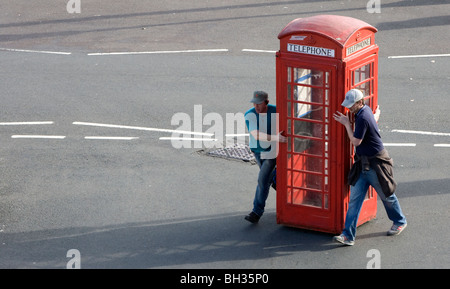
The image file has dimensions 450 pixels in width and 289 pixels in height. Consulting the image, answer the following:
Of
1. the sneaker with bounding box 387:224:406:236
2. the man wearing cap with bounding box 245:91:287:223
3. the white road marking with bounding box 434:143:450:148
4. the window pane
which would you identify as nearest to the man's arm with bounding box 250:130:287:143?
the man wearing cap with bounding box 245:91:287:223

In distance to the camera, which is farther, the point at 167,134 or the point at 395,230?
the point at 167,134

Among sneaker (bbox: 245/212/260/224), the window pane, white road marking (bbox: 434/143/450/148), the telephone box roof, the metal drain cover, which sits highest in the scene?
the telephone box roof

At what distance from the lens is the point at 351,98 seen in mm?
8633

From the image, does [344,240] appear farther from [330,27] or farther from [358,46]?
[330,27]

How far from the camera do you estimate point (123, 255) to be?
916 centimetres


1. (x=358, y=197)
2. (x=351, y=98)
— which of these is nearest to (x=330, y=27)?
(x=351, y=98)

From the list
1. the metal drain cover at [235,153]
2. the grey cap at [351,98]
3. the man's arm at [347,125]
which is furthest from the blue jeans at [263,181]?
the metal drain cover at [235,153]

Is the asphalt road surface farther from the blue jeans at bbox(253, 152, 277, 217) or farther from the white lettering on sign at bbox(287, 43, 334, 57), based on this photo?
the white lettering on sign at bbox(287, 43, 334, 57)

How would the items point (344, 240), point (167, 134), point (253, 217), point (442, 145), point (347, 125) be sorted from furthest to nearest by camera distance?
point (167, 134) < point (442, 145) < point (253, 217) < point (344, 240) < point (347, 125)

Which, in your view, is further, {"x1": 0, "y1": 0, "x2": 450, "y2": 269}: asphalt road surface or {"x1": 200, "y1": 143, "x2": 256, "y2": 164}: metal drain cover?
{"x1": 200, "y1": 143, "x2": 256, "y2": 164}: metal drain cover

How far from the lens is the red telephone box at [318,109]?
8.86 m

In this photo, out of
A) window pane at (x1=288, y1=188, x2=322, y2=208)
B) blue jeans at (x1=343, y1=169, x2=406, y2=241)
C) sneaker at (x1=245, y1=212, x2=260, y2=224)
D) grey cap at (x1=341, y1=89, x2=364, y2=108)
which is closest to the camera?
grey cap at (x1=341, y1=89, x2=364, y2=108)

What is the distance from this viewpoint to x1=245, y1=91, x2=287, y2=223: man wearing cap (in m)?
9.43

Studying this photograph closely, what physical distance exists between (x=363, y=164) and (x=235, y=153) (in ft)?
11.6
